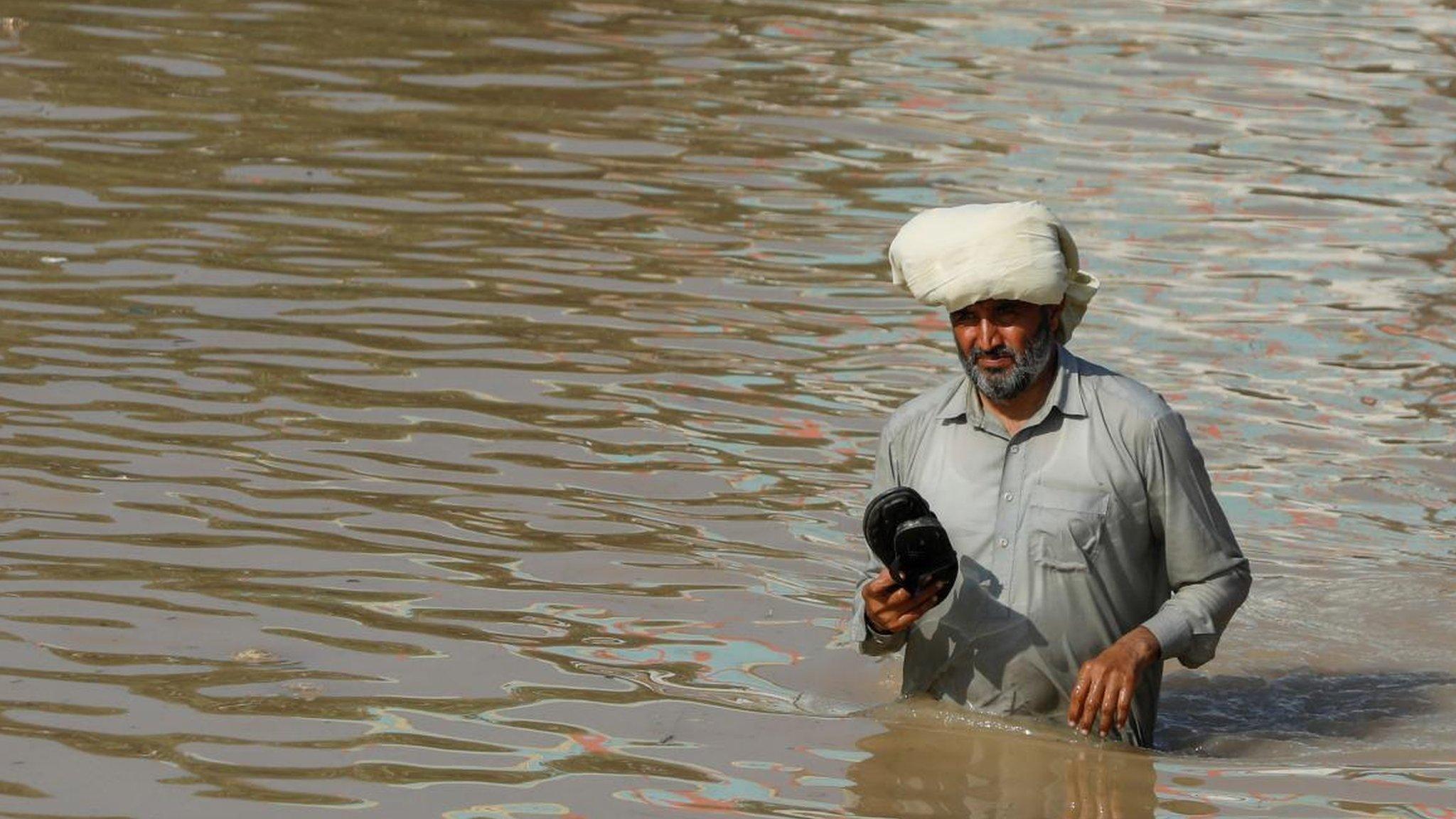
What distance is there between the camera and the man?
5.16 meters

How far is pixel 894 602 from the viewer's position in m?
5.11

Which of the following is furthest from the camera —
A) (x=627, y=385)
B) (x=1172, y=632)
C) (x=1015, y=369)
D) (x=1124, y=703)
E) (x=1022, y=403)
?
(x=627, y=385)

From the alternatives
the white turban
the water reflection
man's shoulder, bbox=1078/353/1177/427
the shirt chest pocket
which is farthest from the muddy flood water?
the white turban

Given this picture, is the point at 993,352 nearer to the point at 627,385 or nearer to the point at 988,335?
the point at 988,335

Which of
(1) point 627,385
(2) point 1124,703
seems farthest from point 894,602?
(1) point 627,385

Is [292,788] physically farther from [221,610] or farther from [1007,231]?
[1007,231]

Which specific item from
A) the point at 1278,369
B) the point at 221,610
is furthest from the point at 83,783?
the point at 1278,369

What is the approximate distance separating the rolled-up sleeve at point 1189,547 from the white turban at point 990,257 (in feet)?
1.35

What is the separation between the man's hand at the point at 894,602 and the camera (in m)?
5.08

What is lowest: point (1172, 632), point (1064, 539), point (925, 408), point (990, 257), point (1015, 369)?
point (1172, 632)

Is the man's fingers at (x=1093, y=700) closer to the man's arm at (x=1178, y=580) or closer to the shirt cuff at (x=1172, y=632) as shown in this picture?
the man's arm at (x=1178, y=580)

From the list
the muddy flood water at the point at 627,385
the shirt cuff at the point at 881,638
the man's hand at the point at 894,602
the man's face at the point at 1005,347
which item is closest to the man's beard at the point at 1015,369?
the man's face at the point at 1005,347

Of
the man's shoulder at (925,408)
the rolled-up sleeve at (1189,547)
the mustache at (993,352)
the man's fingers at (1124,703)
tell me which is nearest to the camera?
the man's fingers at (1124,703)

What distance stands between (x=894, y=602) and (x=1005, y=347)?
0.63 m
